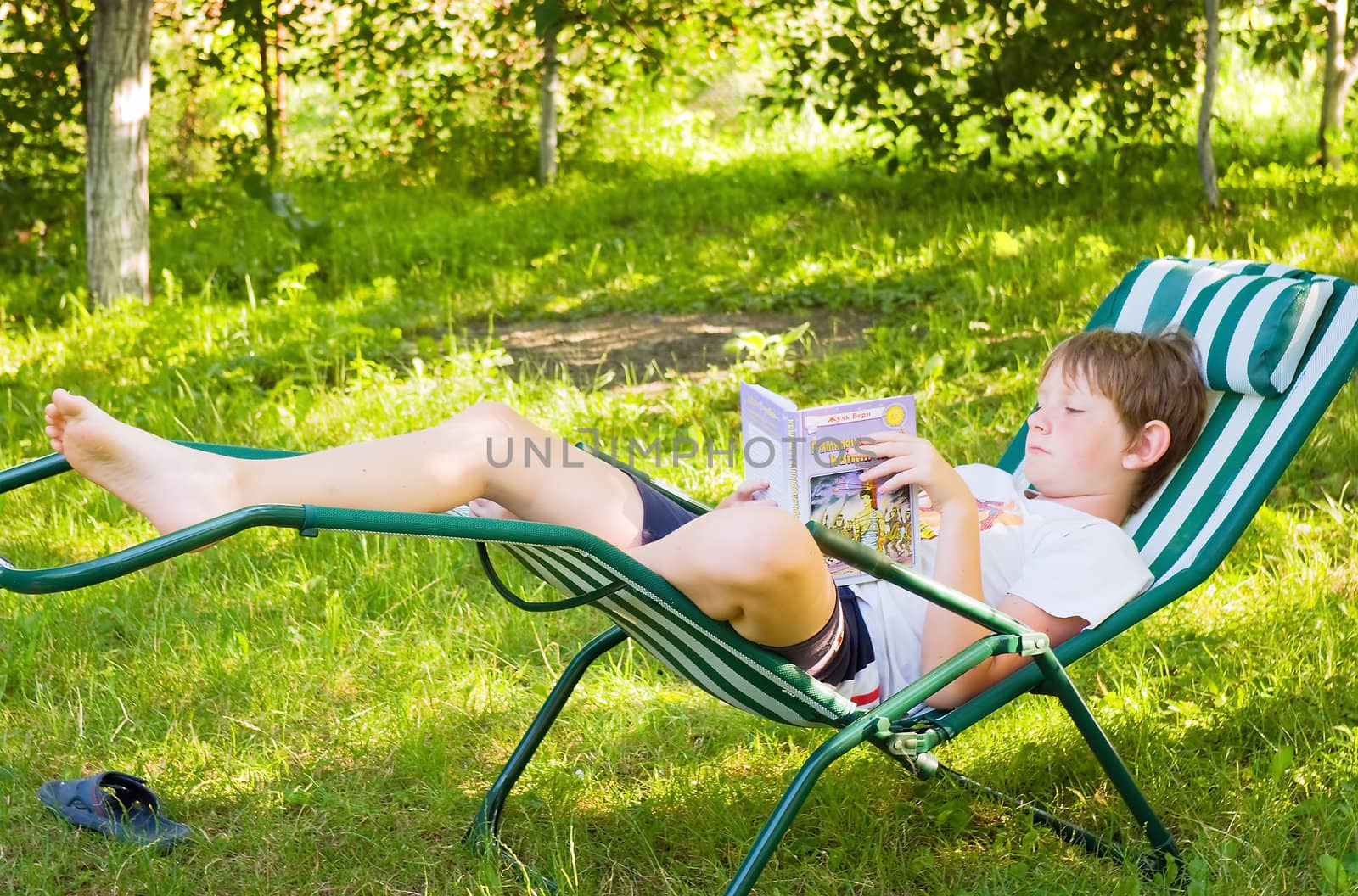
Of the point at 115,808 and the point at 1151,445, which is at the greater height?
the point at 1151,445

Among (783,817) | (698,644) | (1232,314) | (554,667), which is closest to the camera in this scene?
(783,817)

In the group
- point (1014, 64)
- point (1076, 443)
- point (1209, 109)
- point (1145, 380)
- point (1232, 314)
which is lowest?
point (1076, 443)

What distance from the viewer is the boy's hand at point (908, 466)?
2.11 metres

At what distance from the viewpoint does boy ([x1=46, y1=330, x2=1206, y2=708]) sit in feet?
6.71

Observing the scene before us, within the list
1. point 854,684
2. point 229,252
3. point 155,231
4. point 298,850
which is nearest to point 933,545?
point 854,684

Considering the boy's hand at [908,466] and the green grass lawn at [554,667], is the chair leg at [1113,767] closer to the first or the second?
the green grass lawn at [554,667]

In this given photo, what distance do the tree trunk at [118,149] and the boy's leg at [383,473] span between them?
396cm

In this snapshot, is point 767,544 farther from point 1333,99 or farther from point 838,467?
point 1333,99

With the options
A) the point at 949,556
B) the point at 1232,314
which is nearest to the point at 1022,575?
the point at 949,556

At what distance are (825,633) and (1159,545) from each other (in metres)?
0.75

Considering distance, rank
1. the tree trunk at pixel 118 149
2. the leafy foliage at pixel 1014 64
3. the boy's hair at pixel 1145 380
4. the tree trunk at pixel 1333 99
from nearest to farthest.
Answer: the boy's hair at pixel 1145 380 → the tree trunk at pixel 118 149 → the leafy foliage at pixel 1014 64 → the tree trunk at pixel 1333 99

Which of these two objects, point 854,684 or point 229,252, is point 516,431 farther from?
point 229,252

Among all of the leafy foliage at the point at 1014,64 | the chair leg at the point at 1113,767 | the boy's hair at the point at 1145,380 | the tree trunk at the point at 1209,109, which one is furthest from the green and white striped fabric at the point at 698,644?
the leafy foliage at the point at 1014,64

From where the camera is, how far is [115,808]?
2.55 meters
